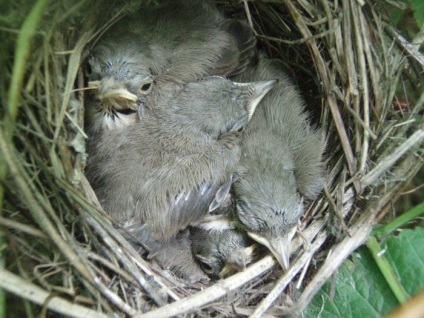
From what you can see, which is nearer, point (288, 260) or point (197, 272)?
point (288, 260)

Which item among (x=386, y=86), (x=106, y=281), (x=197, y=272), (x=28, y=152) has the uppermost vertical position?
(x=386, y=86)

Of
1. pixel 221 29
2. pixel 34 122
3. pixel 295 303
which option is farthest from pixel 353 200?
pixel 34 122

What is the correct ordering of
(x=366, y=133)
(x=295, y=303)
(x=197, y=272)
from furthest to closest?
(x=197, y=272)
(x=366, y=133)
(x=295, y=303)

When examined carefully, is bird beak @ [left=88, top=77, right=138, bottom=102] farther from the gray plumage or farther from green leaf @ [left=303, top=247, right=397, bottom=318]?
green leaf @ [left=303, top=247, right=397, bottom=318]

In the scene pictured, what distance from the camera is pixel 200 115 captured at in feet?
5.61

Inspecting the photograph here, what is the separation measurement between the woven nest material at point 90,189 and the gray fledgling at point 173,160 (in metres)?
0.18

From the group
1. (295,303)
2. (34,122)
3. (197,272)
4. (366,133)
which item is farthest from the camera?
(197,272)

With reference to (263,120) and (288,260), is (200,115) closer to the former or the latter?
(263,120)

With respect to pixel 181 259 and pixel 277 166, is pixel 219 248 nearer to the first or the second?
pixel 181 259

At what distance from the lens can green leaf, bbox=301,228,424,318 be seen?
59.2 inches

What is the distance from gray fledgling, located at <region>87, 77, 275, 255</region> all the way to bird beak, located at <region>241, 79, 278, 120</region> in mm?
36

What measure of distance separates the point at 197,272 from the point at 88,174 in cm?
51

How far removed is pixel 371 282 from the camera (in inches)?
61.1

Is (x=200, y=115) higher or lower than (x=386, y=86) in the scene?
lower
